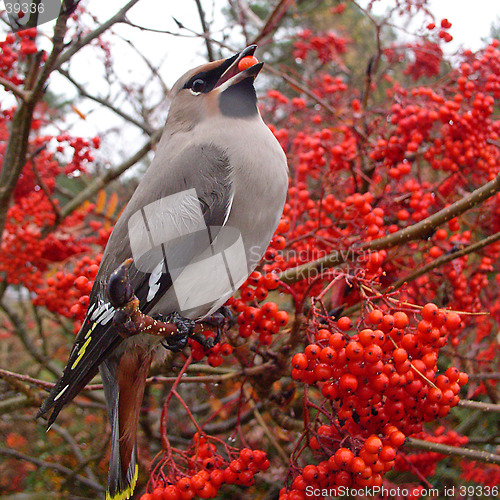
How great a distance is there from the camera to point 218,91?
190 cm

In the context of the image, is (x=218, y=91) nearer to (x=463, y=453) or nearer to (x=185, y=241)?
(x=185, y=241)

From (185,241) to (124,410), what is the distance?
675 millimetres

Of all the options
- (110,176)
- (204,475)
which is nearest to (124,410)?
(204,475)

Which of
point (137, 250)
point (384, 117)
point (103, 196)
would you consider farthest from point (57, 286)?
point (384, 117)

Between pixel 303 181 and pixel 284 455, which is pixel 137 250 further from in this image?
pixel 284 455

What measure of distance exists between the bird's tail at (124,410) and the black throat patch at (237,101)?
98cm

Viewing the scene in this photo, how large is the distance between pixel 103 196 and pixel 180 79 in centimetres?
141

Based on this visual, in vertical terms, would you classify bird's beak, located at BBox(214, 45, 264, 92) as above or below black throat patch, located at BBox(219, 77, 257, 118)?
above

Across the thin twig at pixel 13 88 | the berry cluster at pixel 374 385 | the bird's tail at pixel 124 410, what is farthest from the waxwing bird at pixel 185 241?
the thin twig at pixel 13 88

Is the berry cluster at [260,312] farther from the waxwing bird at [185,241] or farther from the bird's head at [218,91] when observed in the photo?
the bird's head at [218,91]

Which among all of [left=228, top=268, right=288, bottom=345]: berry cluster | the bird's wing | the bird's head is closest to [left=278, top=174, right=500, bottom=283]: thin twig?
[left=228, top=268, right=288, bottom=345]: berry cluster

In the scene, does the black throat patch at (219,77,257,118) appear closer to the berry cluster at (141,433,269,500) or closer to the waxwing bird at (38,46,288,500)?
the waxwing bird at (38,46,288,500)

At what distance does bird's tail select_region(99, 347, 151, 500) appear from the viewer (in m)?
1.72

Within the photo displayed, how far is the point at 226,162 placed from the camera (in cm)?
175
